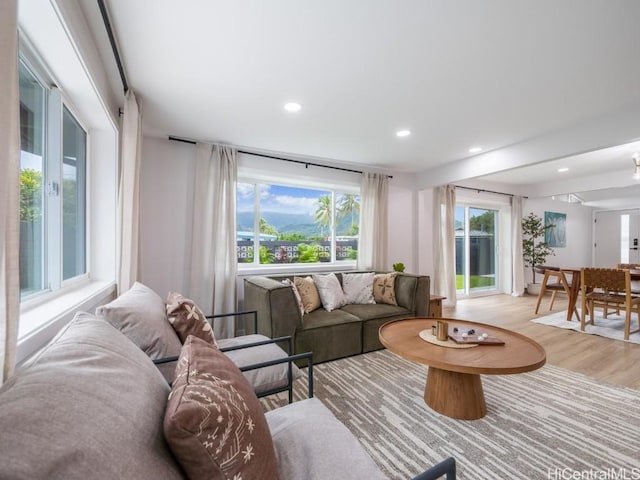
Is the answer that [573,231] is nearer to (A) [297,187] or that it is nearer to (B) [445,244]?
(B) [445,244]

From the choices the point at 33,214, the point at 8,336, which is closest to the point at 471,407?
the point at 8,336

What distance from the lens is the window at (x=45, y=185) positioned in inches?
56.2

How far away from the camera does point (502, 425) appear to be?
1.89 meters

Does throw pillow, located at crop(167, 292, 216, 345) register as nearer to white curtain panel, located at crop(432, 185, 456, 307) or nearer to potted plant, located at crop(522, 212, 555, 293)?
white curtain panel, located at crop(432, 185, 456, 307)

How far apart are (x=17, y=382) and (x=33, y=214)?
1357mm

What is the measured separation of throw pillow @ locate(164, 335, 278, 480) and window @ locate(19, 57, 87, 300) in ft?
4.06

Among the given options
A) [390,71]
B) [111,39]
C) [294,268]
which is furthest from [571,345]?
[111,39]

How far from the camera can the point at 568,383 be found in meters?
2.43

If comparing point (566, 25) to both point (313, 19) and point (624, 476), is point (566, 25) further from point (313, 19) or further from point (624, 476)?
Result: point (624, 476)

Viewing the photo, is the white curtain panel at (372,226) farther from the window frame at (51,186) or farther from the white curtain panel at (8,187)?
the white curtain panel at (8,187)

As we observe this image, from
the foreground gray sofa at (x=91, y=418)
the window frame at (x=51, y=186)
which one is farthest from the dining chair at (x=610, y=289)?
the window frame at (x=51, y=186)

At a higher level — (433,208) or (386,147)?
(386,147)

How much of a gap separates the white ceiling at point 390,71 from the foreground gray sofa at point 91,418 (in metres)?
1.65

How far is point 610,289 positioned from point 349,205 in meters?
3.52
